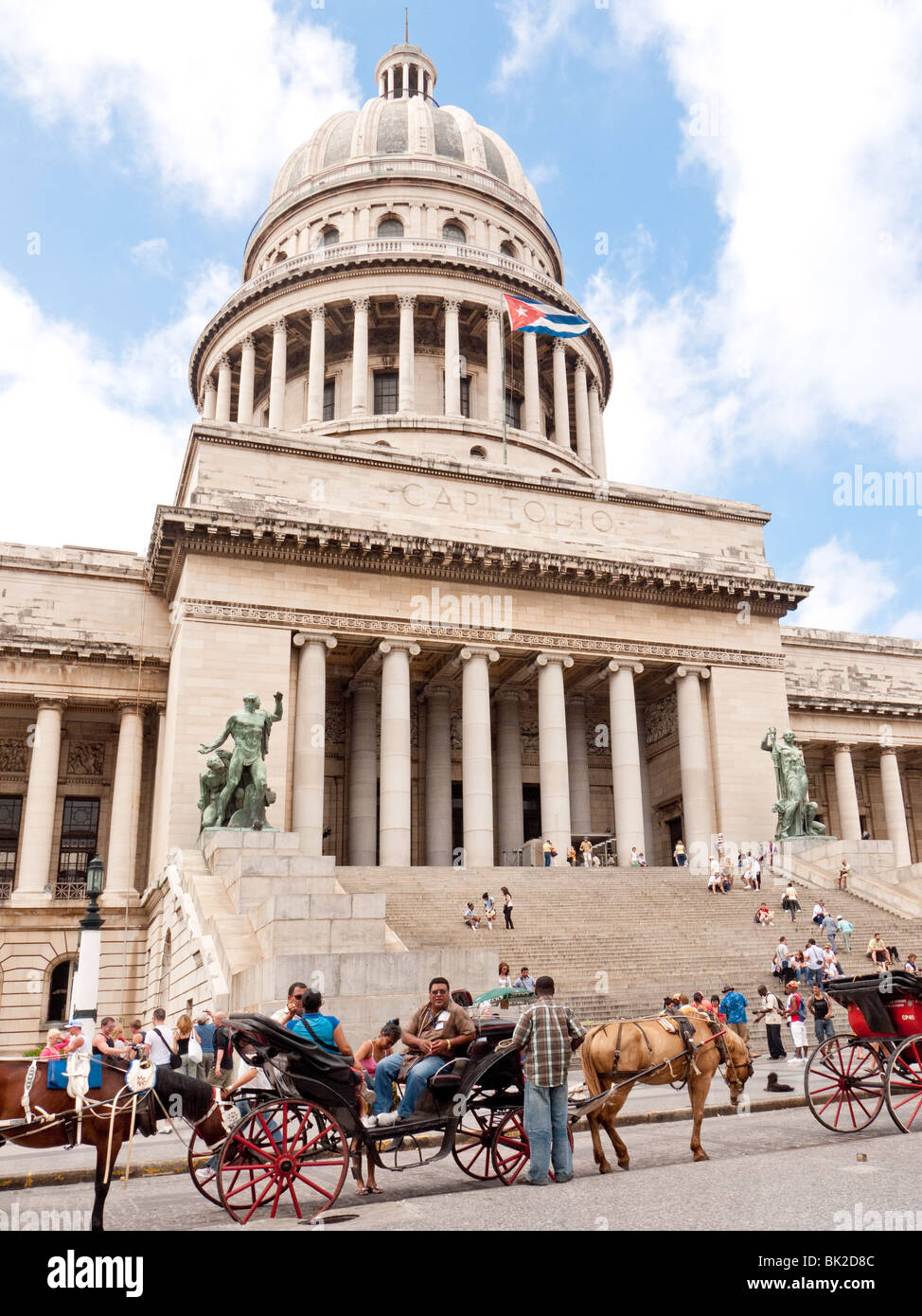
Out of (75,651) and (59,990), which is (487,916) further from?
(75,651)

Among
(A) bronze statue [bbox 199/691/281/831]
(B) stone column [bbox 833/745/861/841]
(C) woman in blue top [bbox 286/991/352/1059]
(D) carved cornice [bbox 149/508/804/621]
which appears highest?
(D) carved cornice [bbox 149/508/804/621]

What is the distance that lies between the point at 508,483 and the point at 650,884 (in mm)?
14692

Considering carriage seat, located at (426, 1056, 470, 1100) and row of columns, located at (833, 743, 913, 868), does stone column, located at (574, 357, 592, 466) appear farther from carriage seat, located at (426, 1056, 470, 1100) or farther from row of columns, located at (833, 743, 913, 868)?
carriage seat, located at (426, 1056, 470, 1100)

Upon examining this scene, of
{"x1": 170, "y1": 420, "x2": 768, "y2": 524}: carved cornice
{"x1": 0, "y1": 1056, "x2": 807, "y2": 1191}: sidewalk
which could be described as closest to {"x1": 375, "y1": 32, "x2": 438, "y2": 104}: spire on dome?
{"x1": 170, "y1": 420, "x2": 768, "y2": 524}: carved cornice

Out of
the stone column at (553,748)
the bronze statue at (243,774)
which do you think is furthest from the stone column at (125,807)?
the stone column at (553,748)

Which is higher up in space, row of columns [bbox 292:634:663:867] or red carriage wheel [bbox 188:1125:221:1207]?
row of columns [bbox 292:634:663:867]

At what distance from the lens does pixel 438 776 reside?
38.1m

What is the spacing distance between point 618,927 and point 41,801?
62.3ft

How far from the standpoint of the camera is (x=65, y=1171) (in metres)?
10.7

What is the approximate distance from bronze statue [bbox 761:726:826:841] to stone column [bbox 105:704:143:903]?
20.5m

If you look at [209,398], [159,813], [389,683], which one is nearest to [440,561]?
[389,683]

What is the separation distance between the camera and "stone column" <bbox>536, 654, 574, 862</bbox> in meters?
34.9

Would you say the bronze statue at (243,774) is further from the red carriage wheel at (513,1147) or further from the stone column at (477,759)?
the red carriage wheel at (513,1147)
